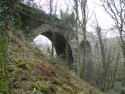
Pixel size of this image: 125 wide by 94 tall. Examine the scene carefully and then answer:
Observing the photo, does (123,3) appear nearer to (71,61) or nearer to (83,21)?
(83,21)

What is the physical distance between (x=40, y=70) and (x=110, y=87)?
18.8m

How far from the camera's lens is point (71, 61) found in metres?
27.2

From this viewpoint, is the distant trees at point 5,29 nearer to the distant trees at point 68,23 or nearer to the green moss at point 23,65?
the green moss at point 23,65

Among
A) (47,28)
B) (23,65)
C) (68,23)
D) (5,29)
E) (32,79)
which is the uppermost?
(68,23)

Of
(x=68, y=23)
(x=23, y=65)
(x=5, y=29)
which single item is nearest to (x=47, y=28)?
(x=68, y=23)

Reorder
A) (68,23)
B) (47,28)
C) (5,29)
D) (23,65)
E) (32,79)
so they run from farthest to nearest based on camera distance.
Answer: (68,23) → (47,28) → (23,65) → (32,79) → (5,29)

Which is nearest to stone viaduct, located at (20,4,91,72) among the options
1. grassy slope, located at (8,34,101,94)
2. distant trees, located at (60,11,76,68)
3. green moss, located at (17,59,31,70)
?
distant trees, located at (60,11,76,68)

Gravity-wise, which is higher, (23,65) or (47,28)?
(47,28)

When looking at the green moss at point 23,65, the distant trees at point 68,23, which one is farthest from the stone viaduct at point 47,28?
the green moss at point 23,65

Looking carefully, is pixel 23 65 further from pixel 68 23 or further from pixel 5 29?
pixel 68 23

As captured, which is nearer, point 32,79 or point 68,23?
point 32,79

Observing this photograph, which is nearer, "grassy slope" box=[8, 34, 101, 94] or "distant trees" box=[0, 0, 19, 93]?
"distant trees" box=[0, 0, 19, 93]

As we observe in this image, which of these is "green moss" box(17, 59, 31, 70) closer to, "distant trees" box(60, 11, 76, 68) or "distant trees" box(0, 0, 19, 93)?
"distant trees" box(0, 0, 19, 93)

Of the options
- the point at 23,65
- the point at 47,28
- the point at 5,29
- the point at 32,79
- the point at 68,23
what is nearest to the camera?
the point at 5,29
